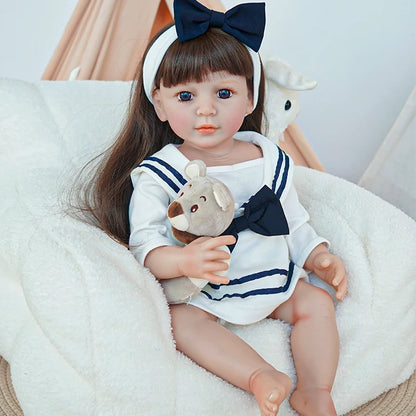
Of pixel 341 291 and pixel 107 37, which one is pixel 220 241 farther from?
pixel 107 37

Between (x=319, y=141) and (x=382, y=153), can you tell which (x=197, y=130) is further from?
(x=319, y=141)

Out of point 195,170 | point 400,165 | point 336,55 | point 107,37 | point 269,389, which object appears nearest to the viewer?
point 269,389

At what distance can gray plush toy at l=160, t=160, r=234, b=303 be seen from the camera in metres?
0.95

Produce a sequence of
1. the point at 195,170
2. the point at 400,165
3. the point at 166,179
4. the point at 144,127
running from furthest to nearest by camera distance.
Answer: the point at 400,165 → the point at 144,127 → the point at 166,179 → the point at 195,170

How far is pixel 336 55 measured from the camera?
2.13 meters

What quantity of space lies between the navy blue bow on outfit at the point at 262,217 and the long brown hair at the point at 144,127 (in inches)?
8.0

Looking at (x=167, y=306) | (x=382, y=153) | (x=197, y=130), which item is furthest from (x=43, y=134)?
(x=382, y=153)

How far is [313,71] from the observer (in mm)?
2160

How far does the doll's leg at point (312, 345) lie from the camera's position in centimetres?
98

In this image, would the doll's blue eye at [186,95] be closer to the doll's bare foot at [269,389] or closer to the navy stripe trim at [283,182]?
the navy stripe trim at [283,182]

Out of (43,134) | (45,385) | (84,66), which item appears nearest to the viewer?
(45,385)

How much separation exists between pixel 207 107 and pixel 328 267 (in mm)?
372

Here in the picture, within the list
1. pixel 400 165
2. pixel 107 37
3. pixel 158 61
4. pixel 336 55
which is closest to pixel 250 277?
pixel 158 61

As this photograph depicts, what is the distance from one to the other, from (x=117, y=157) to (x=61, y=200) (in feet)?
0.46
